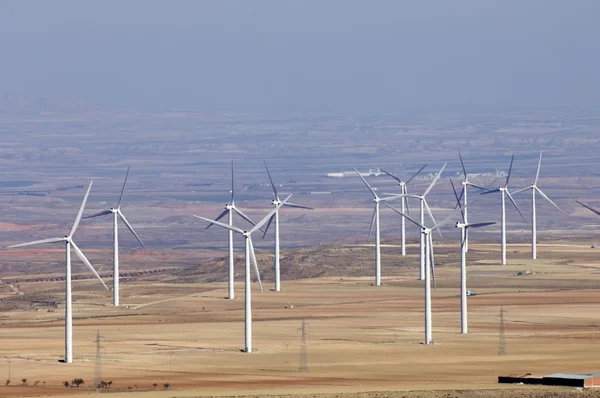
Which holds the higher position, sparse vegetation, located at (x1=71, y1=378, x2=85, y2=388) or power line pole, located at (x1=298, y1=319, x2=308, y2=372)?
power line pole, located at (x1=298, y1=319, x2=308, y2=372)

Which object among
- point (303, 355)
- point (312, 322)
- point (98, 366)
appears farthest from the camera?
point (312, 322)

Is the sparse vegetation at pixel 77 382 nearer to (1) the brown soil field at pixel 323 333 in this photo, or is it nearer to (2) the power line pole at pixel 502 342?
(1) the brown soil field at pixel 323 333

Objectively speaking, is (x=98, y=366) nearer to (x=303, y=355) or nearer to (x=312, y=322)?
(x=303, y=355)

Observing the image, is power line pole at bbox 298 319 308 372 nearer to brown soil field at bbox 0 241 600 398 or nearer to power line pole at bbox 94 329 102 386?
brown soil field at bbox 0 241 600 398

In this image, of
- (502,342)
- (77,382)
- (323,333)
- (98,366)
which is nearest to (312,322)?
(323,333)

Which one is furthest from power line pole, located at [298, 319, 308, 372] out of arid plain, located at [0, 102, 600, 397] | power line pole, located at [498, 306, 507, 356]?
power line pole, located at [498, 306, 507, 356]

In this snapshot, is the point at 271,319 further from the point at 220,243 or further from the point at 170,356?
the point at 220,243

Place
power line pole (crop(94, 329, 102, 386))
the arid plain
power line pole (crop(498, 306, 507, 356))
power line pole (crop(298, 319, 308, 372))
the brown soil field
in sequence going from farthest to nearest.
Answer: power line pole (crop(498, 306, 507, 356)) → power line pole (crop(298, 319, 308, 372)) → the arid plain → power line pole (crop(94, 329, 102, 386)) → the brown soil field

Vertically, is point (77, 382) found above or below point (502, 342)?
below
